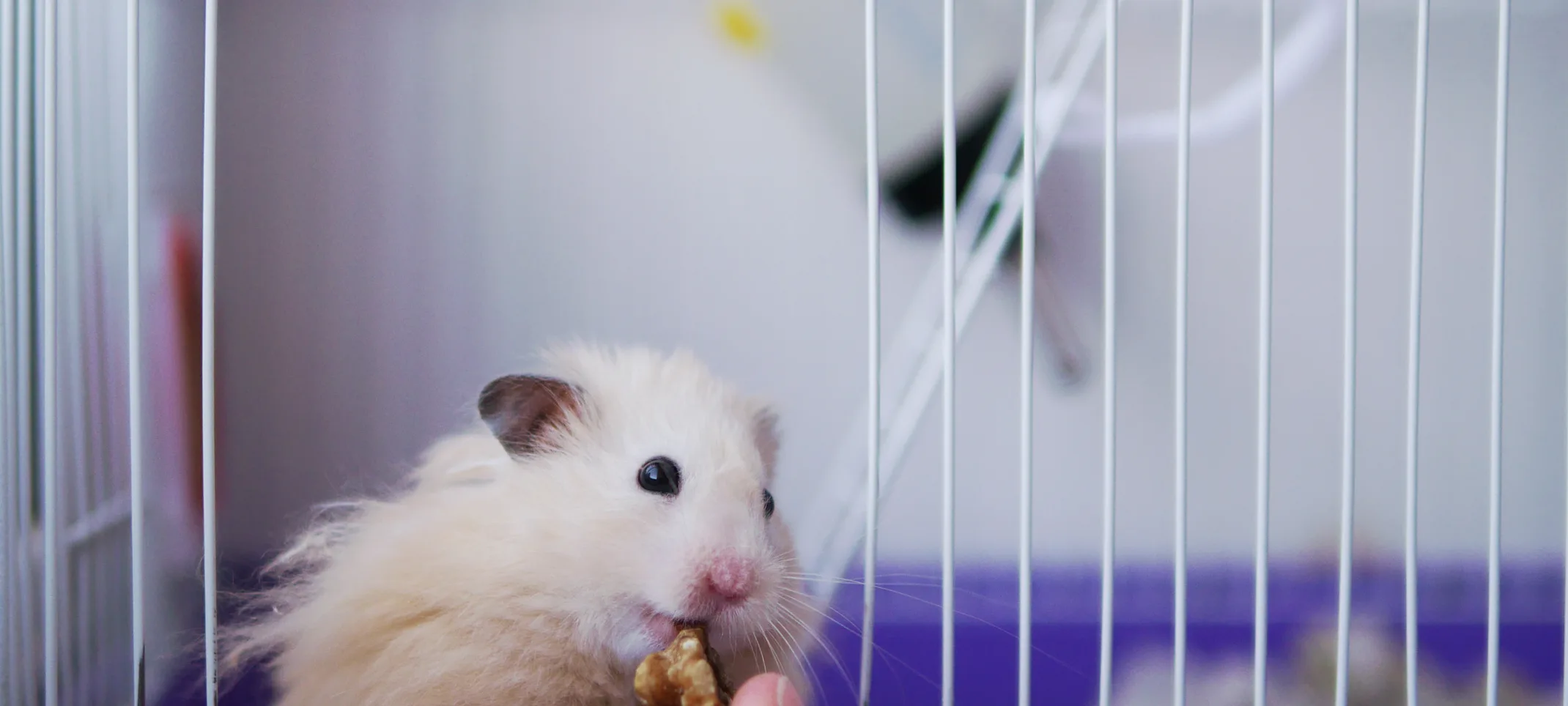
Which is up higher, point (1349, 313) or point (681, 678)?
point (1349, 313)

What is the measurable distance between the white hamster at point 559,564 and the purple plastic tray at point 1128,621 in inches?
20.2

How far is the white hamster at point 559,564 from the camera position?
764 millimetres

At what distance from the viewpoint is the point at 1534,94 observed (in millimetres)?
1687

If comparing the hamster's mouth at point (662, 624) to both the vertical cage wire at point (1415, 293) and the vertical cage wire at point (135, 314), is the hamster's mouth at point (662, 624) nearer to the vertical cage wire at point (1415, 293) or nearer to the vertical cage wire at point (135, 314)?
the vertical cage wire at point (135, 314)

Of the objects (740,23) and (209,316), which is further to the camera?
(740,23)

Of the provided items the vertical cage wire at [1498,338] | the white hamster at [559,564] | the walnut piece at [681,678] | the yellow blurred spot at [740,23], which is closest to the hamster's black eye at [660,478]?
the white hamster at [559,564]

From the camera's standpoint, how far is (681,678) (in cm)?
71

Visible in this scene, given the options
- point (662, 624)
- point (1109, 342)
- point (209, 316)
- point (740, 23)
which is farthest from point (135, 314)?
point (740, 23)

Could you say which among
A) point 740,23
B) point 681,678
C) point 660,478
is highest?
point 740,23

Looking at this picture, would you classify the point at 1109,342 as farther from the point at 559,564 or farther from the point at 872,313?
the point at 559,564

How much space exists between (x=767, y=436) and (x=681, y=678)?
0.33 m

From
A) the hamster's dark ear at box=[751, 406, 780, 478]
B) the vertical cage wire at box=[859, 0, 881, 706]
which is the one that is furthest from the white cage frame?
the hamster's dark ear at box=[751, 406, 780, 478]

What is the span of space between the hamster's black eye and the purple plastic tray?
55cm

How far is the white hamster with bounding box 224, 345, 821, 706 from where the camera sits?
76 centimetres
